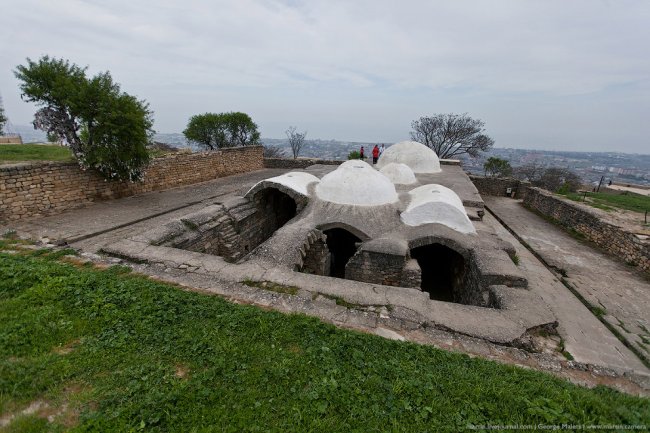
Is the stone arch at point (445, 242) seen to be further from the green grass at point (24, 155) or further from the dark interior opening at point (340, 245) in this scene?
the green grass at point (24, 155)

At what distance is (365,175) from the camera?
9852 millimetres

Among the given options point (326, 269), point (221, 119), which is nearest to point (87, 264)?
point (326, 269)

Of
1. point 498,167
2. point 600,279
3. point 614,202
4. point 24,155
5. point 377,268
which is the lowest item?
point 600,279

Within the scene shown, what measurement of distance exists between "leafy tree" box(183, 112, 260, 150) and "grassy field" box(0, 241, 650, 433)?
79.0 feet

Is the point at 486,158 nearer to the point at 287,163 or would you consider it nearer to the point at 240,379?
the point at 287,163

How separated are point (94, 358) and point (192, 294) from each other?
1446mm

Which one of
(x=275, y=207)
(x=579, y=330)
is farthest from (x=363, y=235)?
(x=275, y=207)

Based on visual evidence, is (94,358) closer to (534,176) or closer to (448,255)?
(448,255)

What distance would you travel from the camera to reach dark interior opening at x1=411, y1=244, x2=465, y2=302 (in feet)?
25.7

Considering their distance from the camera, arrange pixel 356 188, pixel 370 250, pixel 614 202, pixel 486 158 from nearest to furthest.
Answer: pixel 370 250, pixel 356 188, pixel 614 202, pixel 486 158

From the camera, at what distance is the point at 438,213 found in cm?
809

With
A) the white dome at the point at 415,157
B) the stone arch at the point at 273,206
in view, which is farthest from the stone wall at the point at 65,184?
the white dome at the point at 415,157

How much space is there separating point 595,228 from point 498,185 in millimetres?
8760

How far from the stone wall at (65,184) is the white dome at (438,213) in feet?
34.1
